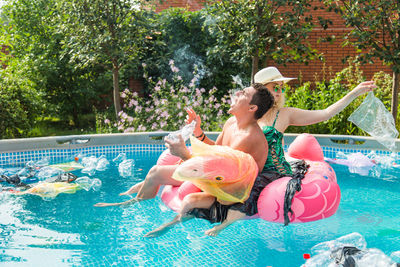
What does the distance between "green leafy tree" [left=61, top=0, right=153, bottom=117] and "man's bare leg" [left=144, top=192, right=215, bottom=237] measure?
475cm

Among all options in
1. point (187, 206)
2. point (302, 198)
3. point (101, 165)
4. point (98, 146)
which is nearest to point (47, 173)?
point (101, 165)

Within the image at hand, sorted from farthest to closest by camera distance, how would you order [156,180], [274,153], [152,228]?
1. [156,180]
2. [152,228]
3. [274,153]

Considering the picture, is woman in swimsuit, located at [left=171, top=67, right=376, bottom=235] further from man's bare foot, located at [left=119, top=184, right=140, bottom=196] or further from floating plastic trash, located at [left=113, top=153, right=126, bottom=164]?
floating plastic trash, located at [left=113, top=153, right=126, bottom=164]

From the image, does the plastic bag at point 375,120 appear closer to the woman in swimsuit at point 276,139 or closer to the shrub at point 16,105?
the woman in swimsuit at point 276,139

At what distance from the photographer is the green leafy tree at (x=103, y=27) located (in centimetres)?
755

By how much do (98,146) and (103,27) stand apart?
2.46 metres

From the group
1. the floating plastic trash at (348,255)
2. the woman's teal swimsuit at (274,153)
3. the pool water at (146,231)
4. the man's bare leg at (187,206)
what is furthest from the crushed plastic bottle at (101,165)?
the floating plastic trash at (348,255)

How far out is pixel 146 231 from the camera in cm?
366

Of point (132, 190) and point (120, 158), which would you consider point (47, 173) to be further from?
point (132, 190)

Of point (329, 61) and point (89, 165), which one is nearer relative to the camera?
point (89, 165)

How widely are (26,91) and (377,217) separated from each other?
6.65 metres

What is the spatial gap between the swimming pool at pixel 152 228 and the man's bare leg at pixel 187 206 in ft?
0.53

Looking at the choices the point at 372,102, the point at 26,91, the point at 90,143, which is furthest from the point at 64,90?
the point at 372,102

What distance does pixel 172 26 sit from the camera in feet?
35.6
